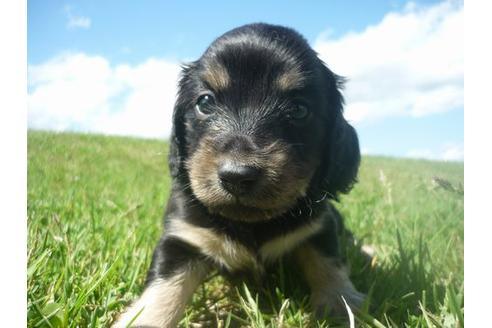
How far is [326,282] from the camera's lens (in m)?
2.34

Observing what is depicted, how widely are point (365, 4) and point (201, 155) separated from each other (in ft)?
3.18

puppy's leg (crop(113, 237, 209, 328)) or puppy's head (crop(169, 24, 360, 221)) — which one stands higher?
puppy's head (crop(169, 24, 360, 221))

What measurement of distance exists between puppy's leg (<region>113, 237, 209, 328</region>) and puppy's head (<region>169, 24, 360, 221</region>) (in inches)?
15.2

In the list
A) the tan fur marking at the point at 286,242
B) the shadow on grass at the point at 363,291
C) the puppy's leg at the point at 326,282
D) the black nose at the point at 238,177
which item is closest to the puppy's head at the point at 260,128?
the black nose at the point at 238,177

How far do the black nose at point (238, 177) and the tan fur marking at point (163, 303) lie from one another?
675 millimetres

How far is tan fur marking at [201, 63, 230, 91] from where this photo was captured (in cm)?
213

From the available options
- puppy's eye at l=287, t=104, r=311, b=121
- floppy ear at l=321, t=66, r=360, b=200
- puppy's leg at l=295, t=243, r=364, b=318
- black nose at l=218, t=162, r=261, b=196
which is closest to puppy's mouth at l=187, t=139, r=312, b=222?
black nose at l=218, t=162, r=261, b=196

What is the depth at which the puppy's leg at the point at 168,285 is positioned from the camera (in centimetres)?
203

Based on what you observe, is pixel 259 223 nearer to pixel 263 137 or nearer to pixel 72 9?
pixel 263 137

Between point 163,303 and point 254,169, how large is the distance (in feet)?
2.72

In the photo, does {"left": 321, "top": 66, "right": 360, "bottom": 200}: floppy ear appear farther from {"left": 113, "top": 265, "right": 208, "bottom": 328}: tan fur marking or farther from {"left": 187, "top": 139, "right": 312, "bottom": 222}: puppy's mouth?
{"left": 113, "top": 265, "right": 208, "bottom": 328}: tan fur marking

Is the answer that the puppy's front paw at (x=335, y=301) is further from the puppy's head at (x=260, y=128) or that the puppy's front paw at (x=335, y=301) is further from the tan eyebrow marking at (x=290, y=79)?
the tan eyebrow marking at (x=290, y=79)
